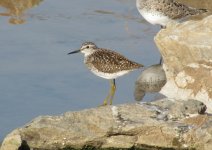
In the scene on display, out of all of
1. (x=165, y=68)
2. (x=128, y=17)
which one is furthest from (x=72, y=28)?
(x=165, y=68)

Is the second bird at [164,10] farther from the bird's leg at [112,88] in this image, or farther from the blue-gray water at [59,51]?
the bird's leg at [112,88]

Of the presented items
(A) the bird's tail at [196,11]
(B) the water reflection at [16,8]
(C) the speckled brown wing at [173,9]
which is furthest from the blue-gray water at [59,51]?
(A) the bird's tail at [196,11]

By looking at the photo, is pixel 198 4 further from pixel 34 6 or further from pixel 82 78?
pixel 82 78

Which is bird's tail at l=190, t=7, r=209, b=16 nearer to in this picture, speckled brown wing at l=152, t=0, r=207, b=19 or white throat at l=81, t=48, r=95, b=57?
speckled brown wing at l=152, t=0, r=207, b=19

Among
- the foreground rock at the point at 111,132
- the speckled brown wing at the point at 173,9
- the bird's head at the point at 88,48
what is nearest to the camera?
the foreground rock at the point at 111,132

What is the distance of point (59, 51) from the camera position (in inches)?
497

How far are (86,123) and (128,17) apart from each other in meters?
5.96

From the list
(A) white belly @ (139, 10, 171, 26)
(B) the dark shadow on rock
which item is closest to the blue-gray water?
(A) white belly @ (139, 10, 171, 26)

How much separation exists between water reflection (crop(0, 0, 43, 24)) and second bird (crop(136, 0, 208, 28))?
200cm

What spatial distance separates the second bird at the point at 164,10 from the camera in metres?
14.8

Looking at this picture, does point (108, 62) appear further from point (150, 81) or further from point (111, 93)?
point (150, 81)

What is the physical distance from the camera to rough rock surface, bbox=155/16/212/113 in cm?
1123

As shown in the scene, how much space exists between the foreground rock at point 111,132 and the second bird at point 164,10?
5.69 meters

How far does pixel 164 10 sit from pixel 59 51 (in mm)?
3001
